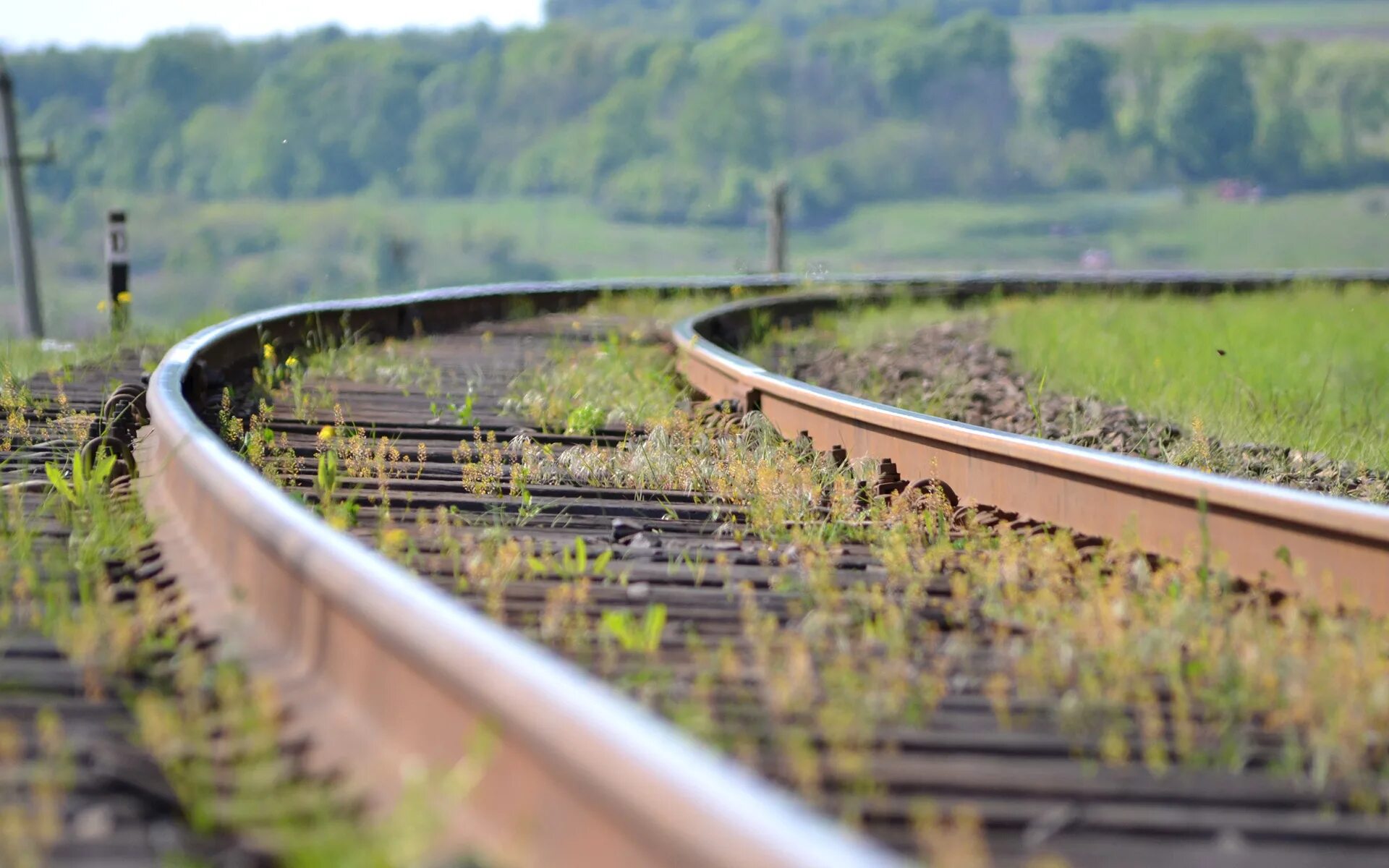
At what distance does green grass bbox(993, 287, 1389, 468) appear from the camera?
801cm

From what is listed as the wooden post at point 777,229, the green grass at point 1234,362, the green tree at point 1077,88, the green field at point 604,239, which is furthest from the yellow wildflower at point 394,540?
the green tree at point 1077,88

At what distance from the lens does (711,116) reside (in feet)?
539

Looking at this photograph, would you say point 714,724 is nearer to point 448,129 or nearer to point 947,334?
point 947,334

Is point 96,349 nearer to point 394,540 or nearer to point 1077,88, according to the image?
point 394,540

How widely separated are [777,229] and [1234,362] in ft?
43.6

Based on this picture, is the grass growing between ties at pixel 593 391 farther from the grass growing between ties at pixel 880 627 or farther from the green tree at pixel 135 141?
the green tree at pixel 135 141

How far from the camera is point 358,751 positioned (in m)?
2.52

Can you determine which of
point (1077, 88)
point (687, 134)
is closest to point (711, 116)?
point (687, 134)

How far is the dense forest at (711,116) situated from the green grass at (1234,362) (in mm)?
118732

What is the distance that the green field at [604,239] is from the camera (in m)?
126

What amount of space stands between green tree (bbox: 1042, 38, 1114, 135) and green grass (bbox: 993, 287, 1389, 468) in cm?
14274

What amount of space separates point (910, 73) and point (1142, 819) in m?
179

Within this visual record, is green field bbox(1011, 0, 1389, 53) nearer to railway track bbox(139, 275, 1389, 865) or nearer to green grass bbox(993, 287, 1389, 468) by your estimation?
green grass bbox(993, 287, 1389, 468)

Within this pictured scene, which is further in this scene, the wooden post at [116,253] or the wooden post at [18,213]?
the wooden post at [18,213]
